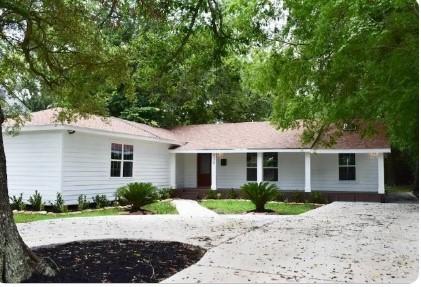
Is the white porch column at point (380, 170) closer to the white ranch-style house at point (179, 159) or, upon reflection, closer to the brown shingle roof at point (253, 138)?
the white ranch-style house at point (179, 159)

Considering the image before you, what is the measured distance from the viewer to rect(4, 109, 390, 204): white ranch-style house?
14711 millimetres

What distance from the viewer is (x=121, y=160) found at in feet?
57.6

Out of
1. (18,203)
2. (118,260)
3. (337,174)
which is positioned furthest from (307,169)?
(118,260)

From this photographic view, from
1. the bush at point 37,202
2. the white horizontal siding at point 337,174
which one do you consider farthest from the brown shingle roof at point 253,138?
the bush at point 37,202

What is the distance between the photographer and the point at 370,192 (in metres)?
19.1

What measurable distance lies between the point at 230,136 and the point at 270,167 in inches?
101

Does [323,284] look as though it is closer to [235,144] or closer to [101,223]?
[101,223]

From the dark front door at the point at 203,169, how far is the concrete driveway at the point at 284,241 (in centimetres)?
1068

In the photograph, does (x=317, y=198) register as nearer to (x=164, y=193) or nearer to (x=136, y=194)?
(x=164, y=193)

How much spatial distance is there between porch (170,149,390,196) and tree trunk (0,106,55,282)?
14956 mm

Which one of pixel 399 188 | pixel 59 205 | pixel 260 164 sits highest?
pixel 260 164

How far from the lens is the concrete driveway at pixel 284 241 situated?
5.34m

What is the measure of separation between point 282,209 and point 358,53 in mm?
8360

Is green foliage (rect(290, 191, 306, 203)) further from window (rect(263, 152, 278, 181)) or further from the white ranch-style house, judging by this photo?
window (rect(263, 152, 278, 181))
